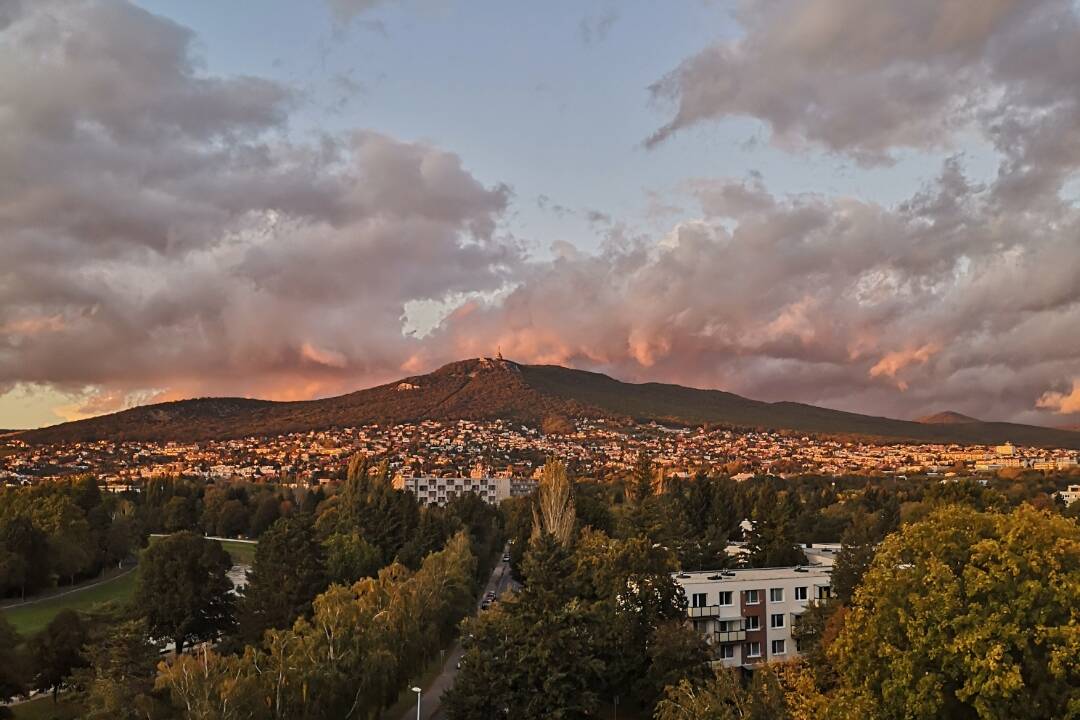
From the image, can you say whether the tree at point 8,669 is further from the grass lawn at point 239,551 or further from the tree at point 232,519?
the tree at point 232,519

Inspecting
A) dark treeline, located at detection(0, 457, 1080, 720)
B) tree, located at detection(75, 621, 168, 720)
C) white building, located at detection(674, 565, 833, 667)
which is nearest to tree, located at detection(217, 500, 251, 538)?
dark treeline, located at detection(0, 457, 1080, 720)

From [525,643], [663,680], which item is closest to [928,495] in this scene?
[663,680]

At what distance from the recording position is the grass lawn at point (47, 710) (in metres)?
37.2

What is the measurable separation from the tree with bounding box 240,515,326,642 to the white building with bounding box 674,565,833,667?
20.4 m

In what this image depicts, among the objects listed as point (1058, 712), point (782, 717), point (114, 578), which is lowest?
point (114, 578)

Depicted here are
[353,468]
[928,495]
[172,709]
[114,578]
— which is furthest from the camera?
[353,468]

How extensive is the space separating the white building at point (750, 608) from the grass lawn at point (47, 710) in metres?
29.6

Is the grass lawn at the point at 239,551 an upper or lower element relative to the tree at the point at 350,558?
lower

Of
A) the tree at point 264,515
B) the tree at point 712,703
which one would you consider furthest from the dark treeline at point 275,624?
the tree at point 264,515

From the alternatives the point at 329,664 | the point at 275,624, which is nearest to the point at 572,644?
the point at 329,664

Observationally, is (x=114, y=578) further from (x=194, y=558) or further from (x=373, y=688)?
(x=373, y=688)

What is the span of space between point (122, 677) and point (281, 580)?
58.1 feet

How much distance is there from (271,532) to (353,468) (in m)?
54.8

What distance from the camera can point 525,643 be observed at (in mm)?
34781
